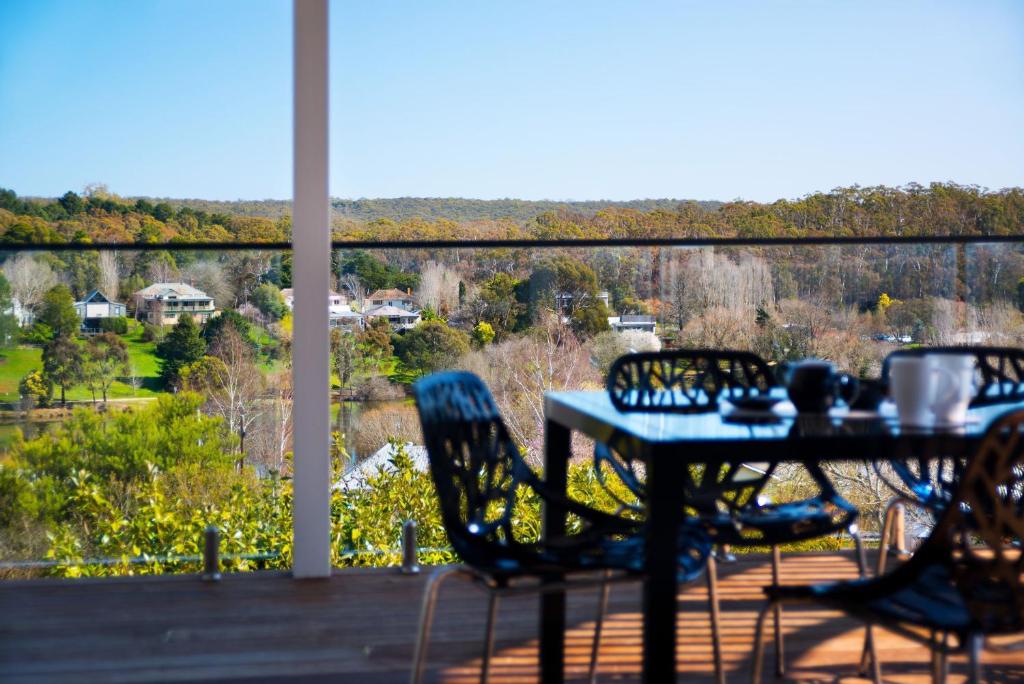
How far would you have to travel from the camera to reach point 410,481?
4074 millimetres

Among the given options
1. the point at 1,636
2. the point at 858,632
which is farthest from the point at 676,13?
the point at 1,636

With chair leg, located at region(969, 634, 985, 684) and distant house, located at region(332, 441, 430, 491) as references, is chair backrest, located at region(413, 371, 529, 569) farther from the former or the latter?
distant house, located at region(332, 441, 430, 491)

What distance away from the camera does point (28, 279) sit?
3.90 m

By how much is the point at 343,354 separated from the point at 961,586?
2497 millimetres

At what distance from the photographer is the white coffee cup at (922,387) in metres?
2.20

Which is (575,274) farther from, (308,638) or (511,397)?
(308,638)

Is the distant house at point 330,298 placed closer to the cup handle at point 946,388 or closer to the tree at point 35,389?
the tree at point 35,389

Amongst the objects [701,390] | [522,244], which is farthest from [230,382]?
[701,390]

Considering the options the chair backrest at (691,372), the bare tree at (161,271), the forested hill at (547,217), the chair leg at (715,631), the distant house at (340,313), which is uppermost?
the forested hill at (547,217)

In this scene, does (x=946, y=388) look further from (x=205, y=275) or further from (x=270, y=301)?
(x=205, y=275)

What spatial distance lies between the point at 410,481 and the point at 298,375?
1.96 ft

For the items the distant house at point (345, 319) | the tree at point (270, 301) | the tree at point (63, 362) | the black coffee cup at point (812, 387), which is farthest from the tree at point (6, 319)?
the black coffee cup at point (812, 387)

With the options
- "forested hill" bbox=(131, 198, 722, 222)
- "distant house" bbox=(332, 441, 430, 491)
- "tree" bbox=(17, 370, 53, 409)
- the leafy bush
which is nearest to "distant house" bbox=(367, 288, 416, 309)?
"distant house" bbox=(332, 441, 430, 491)

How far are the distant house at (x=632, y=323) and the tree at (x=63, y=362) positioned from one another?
1.92 meters
